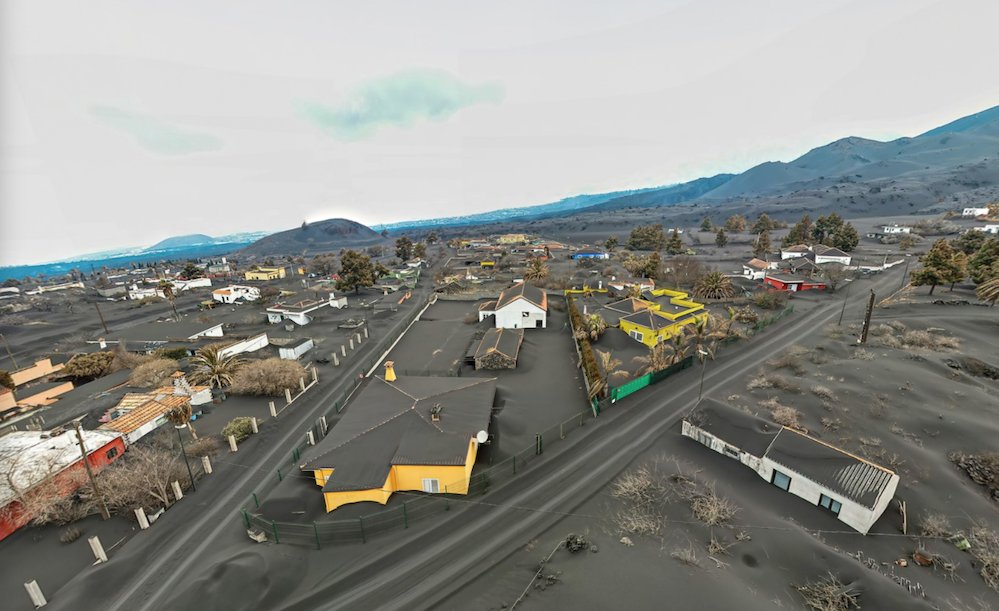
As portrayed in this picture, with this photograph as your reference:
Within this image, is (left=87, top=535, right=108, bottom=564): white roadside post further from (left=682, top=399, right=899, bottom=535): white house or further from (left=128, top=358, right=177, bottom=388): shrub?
(left=682, top=399, right=899, bottom=535): white house

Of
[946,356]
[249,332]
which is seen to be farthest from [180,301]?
[946,356]

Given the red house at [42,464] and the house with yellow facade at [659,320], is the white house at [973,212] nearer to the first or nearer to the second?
the house with yellow facade at [659,320]

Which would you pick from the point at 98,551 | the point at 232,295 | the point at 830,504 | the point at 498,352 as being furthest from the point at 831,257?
the point at 232,295

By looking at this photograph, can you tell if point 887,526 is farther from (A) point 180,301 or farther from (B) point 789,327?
(A) point 180,301

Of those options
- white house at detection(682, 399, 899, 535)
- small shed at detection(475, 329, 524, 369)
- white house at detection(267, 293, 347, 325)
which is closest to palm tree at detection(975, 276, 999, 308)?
white house at detection(682, 399, 899, 535)

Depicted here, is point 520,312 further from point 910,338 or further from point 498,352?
point 910,338
